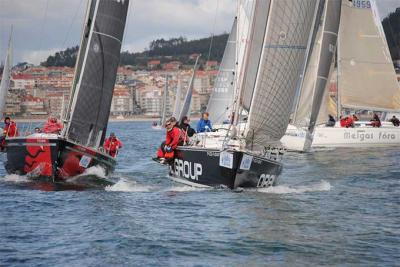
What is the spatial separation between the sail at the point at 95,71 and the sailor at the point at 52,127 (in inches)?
26.5

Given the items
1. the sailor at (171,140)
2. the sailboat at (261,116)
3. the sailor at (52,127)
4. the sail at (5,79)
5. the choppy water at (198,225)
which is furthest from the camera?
the sail at (5,79)

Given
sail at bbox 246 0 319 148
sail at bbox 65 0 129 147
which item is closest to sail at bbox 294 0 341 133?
sail at bbox 65 0 129 147

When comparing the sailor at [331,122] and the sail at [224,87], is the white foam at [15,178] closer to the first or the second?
the sail at [224,87]

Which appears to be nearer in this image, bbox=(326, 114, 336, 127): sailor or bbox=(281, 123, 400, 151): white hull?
bbox=(281, 123, 400, 151): white hull

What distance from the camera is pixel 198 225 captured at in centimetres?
1247

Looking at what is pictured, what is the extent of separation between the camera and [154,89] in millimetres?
184625

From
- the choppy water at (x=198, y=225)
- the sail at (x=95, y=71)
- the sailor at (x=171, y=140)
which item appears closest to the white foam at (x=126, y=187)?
the choppy water at (x=198, y=225)

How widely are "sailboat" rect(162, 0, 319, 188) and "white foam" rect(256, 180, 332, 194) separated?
0.16m

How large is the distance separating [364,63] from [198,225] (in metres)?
23.9

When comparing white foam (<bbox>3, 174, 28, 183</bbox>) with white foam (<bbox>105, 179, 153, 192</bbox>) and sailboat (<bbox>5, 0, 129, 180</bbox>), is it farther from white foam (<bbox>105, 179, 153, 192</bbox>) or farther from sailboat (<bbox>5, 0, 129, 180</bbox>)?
white foam (<bbox>105, 179, 153, 192</bbox>)

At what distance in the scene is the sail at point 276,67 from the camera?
16.3m

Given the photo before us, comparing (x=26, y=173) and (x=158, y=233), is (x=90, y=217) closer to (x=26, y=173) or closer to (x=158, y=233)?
(x=158, y=233)

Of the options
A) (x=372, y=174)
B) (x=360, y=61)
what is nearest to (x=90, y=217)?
(x=372, y=174)

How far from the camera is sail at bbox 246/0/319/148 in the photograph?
1630cm
